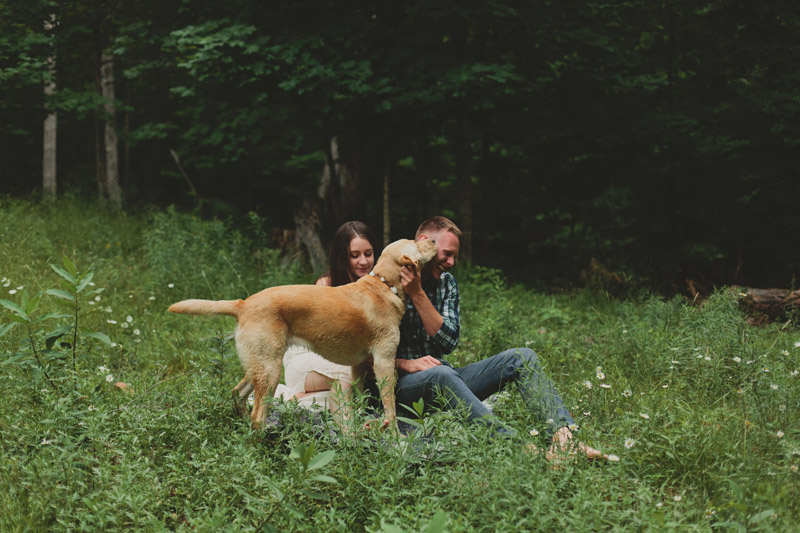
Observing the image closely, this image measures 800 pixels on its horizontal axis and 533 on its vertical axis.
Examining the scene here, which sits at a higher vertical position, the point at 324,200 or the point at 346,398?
the point at 346,398

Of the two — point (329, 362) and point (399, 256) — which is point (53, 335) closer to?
point (329, 362)

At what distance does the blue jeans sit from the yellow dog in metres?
0.27

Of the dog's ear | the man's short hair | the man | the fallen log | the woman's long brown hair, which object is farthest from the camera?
the fallen log

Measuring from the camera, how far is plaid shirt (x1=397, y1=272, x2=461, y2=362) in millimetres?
4078

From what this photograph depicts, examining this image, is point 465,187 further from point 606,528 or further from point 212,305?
point 606,528

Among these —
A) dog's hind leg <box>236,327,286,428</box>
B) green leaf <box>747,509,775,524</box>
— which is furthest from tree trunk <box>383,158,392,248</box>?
green leaf <box>747,509,775,524</box>

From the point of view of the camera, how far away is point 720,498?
2719 mm

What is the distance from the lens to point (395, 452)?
9.34 feet

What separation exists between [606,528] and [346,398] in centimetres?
153

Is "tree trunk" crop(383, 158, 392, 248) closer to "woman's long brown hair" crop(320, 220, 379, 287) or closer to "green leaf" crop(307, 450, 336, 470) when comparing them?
"woman's long brown hair" crop(320, 220, 379, 287)

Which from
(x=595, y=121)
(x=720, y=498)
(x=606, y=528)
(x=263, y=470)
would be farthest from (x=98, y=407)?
(x=595, y=121)

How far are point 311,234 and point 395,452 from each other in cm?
647

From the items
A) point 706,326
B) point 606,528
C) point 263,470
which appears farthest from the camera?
point 706,326

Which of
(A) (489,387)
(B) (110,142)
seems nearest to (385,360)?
(A) (489,387)
